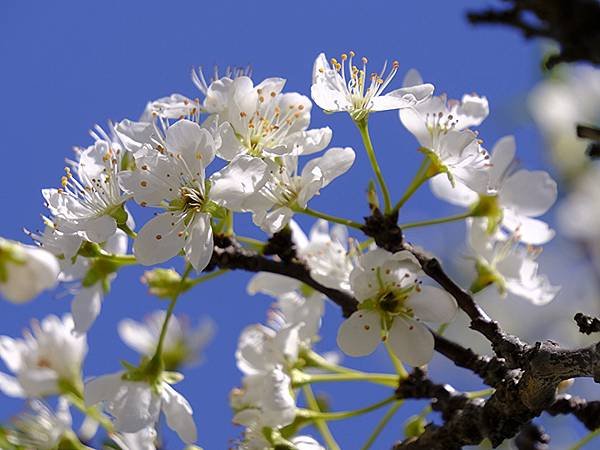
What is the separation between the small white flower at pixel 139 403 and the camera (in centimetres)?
235

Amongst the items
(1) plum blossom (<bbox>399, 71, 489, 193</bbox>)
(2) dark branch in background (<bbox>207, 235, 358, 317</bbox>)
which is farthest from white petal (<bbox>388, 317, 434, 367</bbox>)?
(1) plum blossom (<bbox>399, 71, 489, 193</bbox>)

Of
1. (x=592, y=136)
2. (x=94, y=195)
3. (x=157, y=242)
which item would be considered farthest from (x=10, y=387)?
(x=592, y=136)

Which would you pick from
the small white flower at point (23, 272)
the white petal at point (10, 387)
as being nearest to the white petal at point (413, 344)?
the small white flower at point (23, 272)

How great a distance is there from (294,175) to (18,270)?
0.79m

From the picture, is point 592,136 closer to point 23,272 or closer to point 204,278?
point 23,272

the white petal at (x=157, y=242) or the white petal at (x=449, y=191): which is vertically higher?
the white petal at (x=449, y=191)

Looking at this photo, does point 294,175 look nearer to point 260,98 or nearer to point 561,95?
point 260,98

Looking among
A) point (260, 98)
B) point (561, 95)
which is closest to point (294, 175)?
point (260, 98)

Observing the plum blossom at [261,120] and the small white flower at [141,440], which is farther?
the small white flower at [141,440]

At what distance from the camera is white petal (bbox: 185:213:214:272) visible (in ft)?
6.88

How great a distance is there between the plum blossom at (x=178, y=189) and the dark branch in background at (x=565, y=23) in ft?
3.05

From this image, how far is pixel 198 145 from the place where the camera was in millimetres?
2133

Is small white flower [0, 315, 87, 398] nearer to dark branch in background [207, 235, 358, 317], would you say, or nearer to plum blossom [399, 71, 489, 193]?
dark branch in background [207, 235, 358, 317]

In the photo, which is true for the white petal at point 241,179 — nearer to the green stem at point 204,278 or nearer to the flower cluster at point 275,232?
the flower cluster at point 275,232
